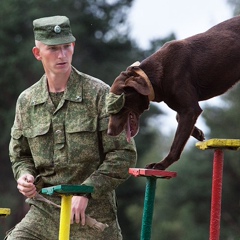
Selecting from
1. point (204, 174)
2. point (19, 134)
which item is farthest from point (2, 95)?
point (19, 134)

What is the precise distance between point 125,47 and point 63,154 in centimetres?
1151

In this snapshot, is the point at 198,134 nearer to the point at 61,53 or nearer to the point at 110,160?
the point at 110,160

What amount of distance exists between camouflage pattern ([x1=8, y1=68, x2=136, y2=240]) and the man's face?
129 mm

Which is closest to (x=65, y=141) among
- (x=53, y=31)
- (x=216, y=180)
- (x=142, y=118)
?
(x=53, y=31)

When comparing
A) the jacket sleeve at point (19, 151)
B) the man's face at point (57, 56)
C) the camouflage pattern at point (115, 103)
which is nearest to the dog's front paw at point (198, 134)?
the camouflage pattern at point (115, 103)

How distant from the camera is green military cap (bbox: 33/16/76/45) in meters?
5.30

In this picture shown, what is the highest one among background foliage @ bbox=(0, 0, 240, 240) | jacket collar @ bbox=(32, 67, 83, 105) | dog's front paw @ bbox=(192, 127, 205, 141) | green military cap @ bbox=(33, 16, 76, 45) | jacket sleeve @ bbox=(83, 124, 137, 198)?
background foliage @ bbox=(0, 0, 240, 240)

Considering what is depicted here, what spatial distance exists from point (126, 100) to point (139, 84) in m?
0.09

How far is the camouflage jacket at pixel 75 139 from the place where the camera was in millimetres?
5320

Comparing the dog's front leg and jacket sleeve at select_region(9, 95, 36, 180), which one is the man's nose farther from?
the dog's front leg

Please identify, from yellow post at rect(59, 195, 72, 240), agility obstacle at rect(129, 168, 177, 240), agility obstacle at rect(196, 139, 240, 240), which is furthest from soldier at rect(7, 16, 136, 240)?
yellow post at rect(59, 195, 72, 240)

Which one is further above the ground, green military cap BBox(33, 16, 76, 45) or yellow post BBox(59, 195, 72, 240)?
green military cap BBox(33, 16, 76, 45)

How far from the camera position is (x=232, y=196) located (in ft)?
53.6

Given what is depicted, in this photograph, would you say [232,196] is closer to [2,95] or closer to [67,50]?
[2,95]
